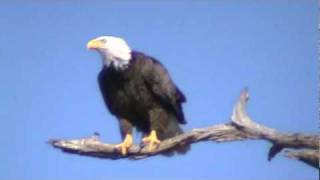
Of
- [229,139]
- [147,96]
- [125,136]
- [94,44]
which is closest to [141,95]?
[147,96]

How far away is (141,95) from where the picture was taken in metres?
7.00

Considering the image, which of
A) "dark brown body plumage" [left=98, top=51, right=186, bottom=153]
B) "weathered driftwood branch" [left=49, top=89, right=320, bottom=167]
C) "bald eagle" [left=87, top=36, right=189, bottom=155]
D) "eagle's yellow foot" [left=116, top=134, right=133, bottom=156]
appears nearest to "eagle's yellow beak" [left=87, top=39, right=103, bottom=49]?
"bald eagle" [left=87, top=36, right=189, bottom=155]

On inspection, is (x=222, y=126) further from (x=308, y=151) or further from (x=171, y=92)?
(x=171, y=92)

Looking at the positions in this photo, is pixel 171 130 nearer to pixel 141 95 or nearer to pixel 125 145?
pixel 141 95

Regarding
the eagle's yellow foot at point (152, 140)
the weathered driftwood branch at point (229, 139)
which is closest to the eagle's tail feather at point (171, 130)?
the eagle's yellow foot at point (152, 140)

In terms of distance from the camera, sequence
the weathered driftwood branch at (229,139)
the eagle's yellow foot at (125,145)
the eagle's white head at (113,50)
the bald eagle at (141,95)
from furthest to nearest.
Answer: the eagle's white head at (113,50) < the bald eagle at (141,95) < the eagle's yellow foot at (125,145) < the weathered driftwood branch at (229,139)

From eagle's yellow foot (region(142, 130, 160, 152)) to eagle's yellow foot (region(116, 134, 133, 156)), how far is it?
0.13m

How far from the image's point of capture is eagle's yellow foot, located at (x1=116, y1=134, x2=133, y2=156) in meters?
6.36

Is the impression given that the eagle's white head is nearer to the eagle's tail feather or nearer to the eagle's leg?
the eagle's leg

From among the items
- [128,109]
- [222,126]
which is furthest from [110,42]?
[222,126]

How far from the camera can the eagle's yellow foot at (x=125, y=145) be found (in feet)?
20.9

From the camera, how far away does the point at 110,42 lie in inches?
290

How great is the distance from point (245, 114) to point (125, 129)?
1.90 m

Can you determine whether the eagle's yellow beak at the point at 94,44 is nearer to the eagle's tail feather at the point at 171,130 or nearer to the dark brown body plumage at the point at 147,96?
the dark brown body plumage at the point at 147,96
